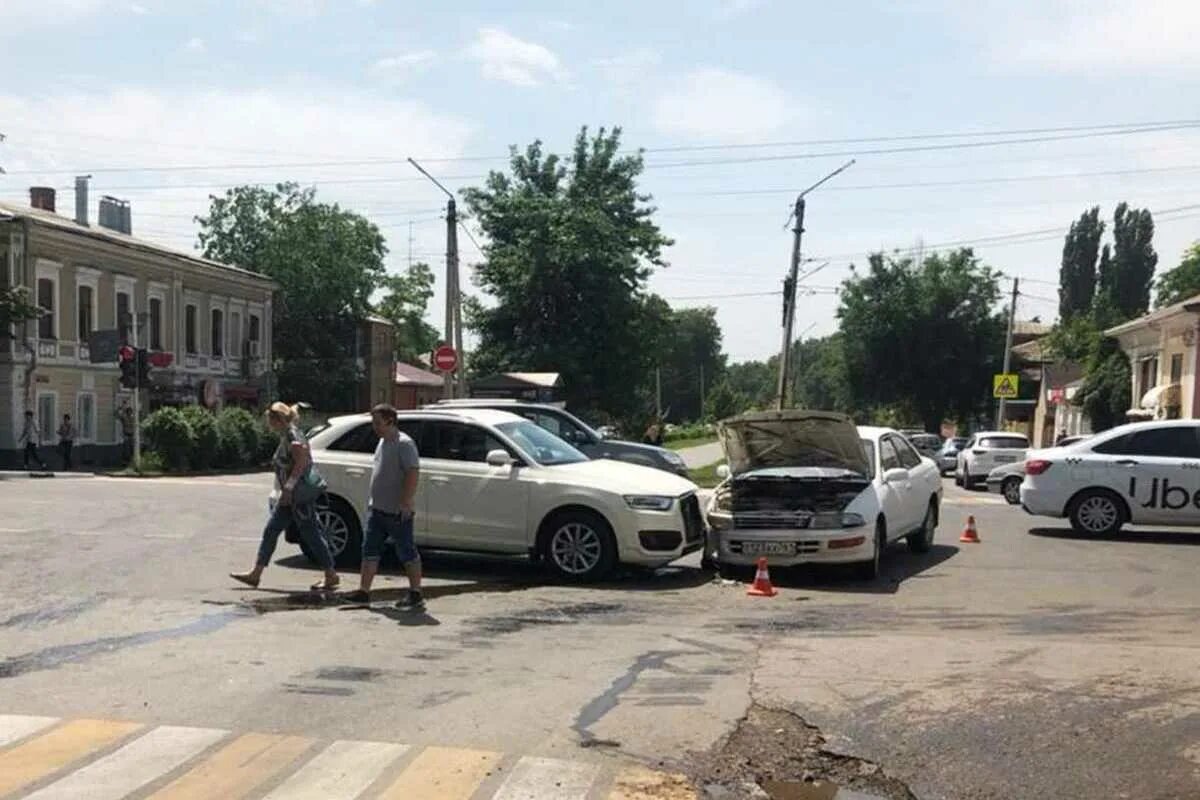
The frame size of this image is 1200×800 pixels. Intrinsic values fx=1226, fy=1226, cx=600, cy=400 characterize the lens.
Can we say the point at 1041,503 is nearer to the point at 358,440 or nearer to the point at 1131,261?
the point at 358,440

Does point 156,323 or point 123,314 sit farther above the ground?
point 123,314

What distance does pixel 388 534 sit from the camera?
10422 mm

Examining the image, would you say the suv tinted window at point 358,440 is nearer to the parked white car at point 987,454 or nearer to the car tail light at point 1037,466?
the car tail light at point 1037,466

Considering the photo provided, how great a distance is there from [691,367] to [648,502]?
141 m

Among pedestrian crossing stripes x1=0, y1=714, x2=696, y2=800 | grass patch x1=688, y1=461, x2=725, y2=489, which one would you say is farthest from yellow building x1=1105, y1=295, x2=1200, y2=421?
pedestrian crossing stripes x1=0, y1=714, x2=696, y2=800

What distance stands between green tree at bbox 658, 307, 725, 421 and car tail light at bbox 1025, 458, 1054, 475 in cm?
13083

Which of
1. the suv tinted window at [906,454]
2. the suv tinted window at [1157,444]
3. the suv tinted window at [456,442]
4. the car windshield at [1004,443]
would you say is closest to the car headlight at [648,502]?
the suv tinted window at [456,442]

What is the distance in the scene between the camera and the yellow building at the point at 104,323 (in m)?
37.2

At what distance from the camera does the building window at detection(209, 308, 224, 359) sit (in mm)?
50031

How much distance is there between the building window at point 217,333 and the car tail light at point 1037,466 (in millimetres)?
39418

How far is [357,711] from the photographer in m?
6.79

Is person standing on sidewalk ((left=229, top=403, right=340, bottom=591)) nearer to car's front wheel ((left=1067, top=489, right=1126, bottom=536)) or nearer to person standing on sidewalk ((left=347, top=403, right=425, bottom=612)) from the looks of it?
person standing on sidewalk ((left=347, top=403, right=425, bottom=612))

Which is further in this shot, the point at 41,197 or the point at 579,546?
the point at 41,197

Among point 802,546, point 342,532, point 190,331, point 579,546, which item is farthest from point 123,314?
point 802,546
